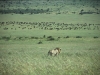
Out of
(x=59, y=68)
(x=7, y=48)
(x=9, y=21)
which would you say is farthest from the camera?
(x=9, y=21)

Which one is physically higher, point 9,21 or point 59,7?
point 59,7

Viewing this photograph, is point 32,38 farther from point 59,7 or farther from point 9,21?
point 59,7

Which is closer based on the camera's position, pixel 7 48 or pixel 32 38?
pixel 7 48

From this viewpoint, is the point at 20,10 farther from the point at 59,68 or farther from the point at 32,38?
the point at 59,68

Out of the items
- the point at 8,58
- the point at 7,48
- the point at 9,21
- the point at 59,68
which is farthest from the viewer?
the point at 9,21

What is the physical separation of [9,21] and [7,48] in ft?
3.27

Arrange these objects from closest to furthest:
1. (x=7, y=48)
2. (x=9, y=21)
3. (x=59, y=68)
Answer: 1. (x=59, y=68)
2. (x=7, y=48)
3. (x=9, y=21)

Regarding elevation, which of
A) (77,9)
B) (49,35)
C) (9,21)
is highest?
(77,9)

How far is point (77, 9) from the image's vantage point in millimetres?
6449

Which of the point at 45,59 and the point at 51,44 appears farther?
the point at 51,44

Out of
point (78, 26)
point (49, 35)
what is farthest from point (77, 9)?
point (49, 35)

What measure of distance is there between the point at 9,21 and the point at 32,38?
0.91 m

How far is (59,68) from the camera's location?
15.4 ft

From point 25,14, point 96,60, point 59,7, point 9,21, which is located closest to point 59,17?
point 59,7
